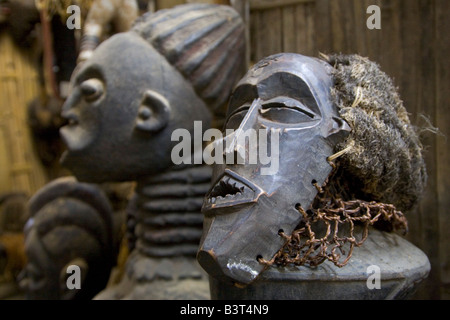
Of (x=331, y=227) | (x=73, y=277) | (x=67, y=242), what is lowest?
(x=73, y=277)

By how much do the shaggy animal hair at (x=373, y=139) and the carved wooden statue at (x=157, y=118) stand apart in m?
0.63

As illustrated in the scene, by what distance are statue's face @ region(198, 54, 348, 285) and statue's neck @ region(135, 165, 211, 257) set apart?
0.65m

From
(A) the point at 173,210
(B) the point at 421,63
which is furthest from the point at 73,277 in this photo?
(B) the point at 421,63

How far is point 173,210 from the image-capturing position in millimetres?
1816

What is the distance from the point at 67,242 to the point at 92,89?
2.43ft

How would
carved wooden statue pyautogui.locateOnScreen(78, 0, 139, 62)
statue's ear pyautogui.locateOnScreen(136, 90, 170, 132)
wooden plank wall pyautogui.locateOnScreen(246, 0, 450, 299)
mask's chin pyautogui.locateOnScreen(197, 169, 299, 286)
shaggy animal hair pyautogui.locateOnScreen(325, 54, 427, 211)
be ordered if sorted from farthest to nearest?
carved wooden statue pyautogui.locateOnScreen(78, 0, 139, 62), statue's ear pyautogui.locateOnScreen(136, 90, 170, 132), wooden plank wall pyautogui.locateOnScreen(246, 0, 450, 299), shaggy animal hair pyautogui.locateOnScreen(325, 54, 427, 211), mask's chin pyautogui.locateOnScreen(197, 169, 299, 286)

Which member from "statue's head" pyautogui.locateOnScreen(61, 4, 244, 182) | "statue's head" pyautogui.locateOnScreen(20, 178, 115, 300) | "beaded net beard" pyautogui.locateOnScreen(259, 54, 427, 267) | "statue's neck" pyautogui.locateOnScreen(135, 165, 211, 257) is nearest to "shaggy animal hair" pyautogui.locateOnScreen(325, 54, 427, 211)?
"beaded net beard" pyautogui.locateOnScreen(259, 54, 427, 267)

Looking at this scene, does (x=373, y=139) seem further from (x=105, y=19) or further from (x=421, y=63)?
(x=105, y=19)

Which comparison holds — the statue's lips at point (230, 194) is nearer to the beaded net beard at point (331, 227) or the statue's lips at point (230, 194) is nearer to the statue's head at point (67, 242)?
the beaded net beard at point (331, 227)

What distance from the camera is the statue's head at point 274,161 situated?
3.48 ft

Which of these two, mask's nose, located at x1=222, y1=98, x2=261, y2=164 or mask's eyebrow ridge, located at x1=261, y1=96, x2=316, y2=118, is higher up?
mask's eyebrow ridge, located at x1=261, y1=96, x2=316, y2=118

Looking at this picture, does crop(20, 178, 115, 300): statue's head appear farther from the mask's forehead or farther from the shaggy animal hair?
the shaggy animal hair

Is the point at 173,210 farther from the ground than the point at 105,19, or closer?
closer

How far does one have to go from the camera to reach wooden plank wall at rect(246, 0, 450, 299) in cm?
155
